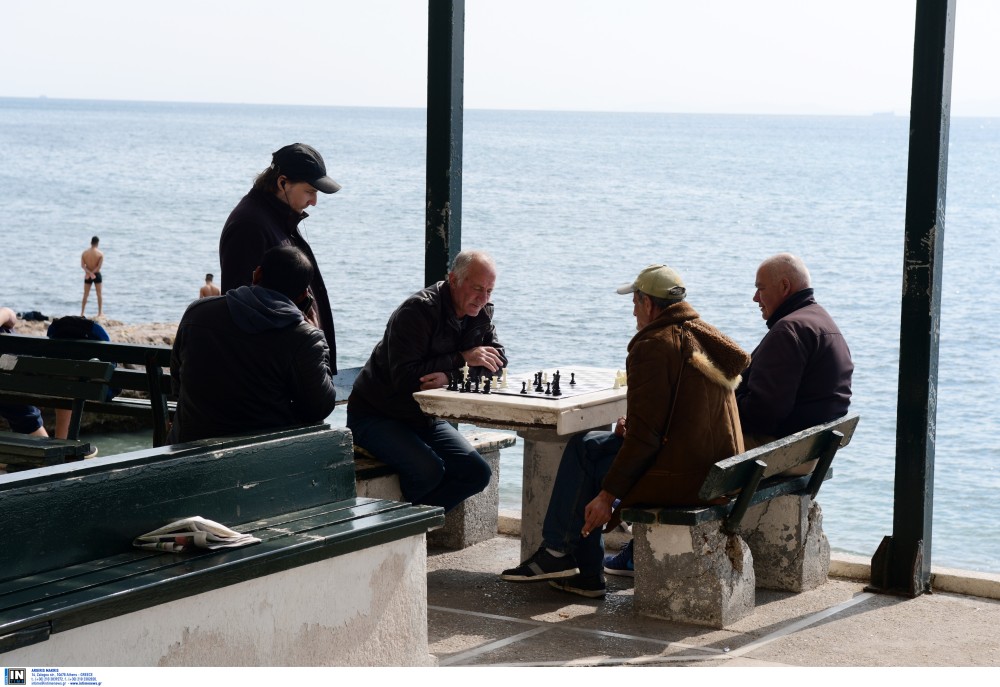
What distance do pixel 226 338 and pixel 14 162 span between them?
347ft

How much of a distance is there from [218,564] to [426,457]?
222 centimetres

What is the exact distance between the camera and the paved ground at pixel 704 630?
4969mm

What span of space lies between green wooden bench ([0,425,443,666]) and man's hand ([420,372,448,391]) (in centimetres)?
129

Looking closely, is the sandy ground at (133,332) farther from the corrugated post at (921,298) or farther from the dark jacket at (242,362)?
the dark jacket at (242,362)

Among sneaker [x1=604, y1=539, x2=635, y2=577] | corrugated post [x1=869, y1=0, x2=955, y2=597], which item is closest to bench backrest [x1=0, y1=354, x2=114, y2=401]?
sneaker [x1=604, y1=539, x2=635, y2=577]

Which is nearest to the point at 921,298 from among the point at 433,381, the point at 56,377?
the point at 433,381

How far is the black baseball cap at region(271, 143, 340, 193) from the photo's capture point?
559 cm

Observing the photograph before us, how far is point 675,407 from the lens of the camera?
523cm

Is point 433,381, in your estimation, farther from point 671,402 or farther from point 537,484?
point 671,402

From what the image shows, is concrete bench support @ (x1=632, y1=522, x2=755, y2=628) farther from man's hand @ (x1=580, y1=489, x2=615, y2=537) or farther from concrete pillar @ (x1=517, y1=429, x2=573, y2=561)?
concrete pillar @ (x1=517, y1=429, x2=573, y2=561)

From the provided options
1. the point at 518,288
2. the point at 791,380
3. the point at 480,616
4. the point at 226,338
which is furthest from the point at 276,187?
the point at 518,288

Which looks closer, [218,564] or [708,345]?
[218,564]

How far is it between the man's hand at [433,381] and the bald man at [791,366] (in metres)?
1.24

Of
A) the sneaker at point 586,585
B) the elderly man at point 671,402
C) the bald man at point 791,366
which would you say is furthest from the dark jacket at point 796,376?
the sneaker at point 586,585
